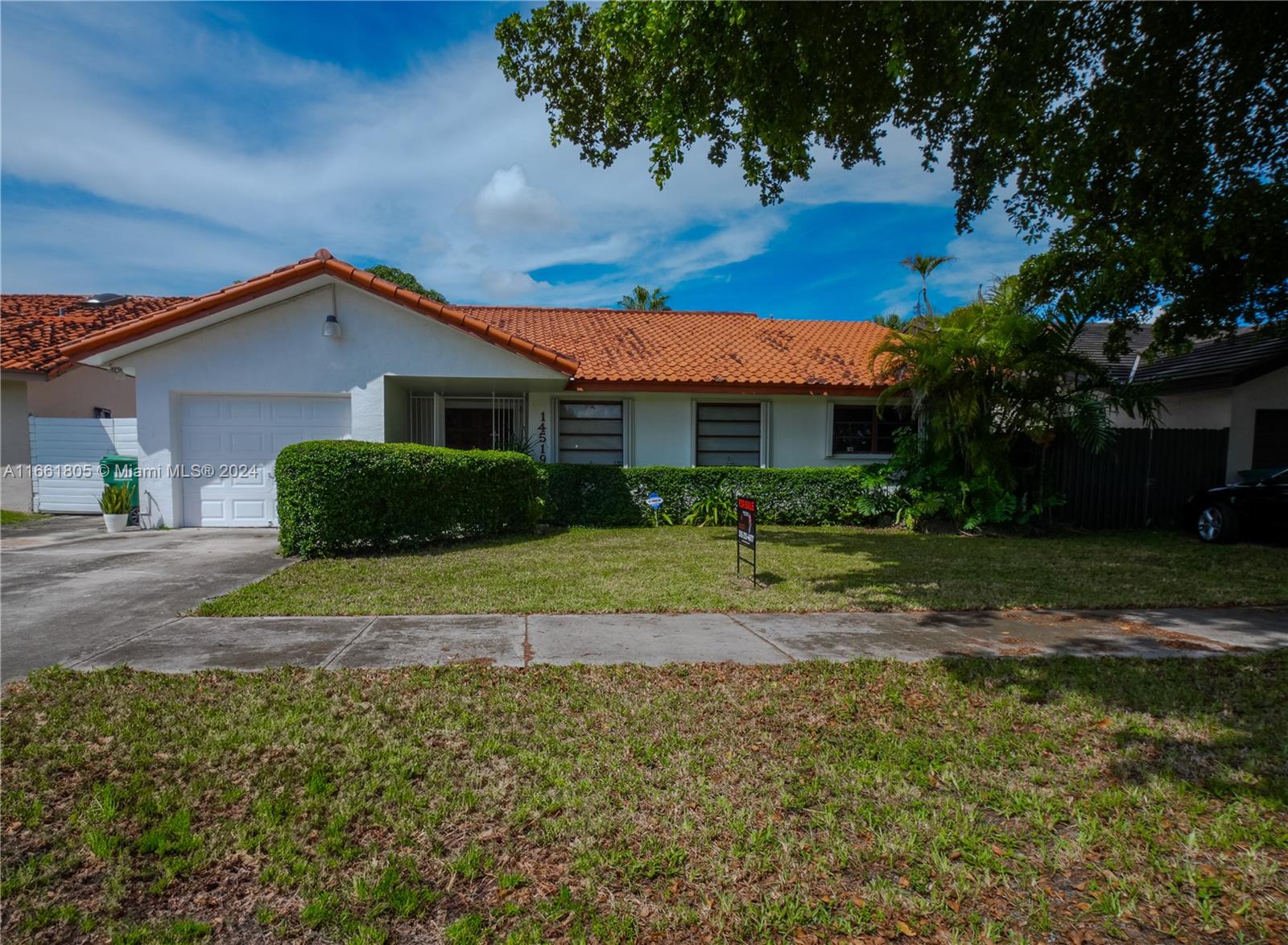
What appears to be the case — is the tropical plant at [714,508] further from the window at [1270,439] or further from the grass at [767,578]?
the window at [1270,439]

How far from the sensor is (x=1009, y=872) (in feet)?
8.63

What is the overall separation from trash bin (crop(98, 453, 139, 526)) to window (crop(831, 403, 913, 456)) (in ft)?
45.6

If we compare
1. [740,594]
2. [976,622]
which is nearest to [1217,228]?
[976,622]

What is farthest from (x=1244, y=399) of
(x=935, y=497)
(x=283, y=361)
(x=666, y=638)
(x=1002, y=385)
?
(x=283, y=361)

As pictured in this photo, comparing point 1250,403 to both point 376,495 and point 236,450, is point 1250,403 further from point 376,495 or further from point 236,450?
point 236,450

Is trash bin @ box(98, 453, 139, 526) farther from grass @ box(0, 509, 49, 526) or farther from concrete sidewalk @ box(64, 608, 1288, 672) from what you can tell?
concrete sidewalk @ box(64, 608, 1288, 672)

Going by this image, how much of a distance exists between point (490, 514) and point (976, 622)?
7232mm

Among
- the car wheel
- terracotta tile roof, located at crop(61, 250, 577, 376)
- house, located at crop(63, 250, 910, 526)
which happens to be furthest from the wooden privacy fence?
terracotta tile roof, located at crop(61, 250, 577, 376)

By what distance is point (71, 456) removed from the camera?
13.6 metres

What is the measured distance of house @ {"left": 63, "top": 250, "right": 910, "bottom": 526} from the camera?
1131cm

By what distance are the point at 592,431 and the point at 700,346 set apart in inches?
141

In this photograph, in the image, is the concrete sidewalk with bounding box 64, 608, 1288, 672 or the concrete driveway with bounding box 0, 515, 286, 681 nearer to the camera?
the concrete sidewalk with bounding box 64, 608, 1288, 672

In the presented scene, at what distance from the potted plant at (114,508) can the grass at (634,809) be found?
28.2 ft

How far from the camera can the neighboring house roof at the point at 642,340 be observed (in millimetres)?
10891
